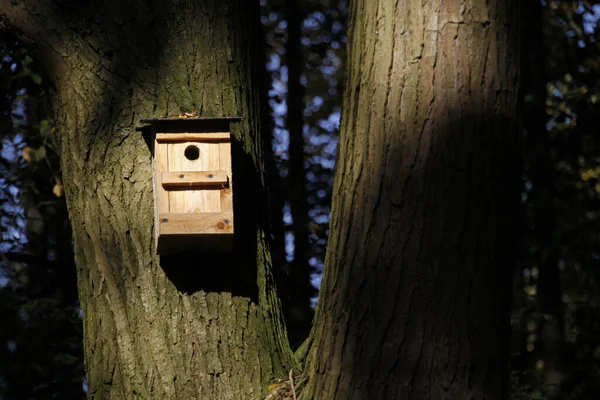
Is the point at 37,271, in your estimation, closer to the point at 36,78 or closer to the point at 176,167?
the point at 36,78

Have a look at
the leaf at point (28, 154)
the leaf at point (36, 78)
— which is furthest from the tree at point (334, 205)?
the leaf at point (28, 154)

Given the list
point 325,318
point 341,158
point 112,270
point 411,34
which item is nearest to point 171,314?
point 112,270

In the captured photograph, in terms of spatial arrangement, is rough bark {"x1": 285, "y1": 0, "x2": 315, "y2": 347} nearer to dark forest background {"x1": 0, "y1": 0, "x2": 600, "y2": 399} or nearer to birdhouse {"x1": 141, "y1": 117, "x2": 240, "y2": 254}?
dark forest background {"x1": 0, "y1": 0, "x2": 600, "y2": 399}

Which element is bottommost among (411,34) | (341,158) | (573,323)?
(573,323)

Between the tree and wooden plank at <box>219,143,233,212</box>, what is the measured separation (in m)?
0.06

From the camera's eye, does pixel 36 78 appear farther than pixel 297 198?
No

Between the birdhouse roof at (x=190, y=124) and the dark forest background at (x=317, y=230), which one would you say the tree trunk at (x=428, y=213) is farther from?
the dark forest background at (x=317, y=230)

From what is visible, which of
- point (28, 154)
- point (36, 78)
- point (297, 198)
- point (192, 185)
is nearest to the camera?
point (192, 185)

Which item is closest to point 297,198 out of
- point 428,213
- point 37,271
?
point 37,271

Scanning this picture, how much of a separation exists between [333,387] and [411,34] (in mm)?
928

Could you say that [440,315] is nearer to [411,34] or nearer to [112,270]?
[411,34]

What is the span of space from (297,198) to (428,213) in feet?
14.9

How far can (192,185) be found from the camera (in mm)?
2629

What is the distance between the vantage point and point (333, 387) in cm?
198
